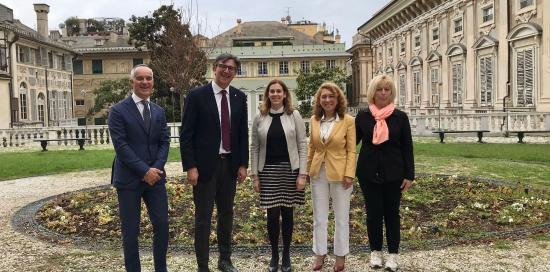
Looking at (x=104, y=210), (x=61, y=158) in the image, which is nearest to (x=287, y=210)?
(x=104, y=210)

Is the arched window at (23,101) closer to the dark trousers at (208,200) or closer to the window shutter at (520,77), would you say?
the window shutter at (520,77)

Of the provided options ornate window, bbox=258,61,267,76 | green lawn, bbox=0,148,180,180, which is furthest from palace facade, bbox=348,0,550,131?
ornate window, bbox=258,61,267,76

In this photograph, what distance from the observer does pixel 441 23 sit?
33.0 metres

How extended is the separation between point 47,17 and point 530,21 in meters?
43.1

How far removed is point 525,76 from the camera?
2312cm

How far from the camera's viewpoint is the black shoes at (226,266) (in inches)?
214

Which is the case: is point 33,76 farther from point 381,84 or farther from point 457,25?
point 381,84

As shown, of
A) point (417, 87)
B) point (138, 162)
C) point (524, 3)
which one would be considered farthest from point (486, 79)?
point (138, 162)

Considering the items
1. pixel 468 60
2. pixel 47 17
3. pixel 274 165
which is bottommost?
pixel 274 165

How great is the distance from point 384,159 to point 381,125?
36 centimetres

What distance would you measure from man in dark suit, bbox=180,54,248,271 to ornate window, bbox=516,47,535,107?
20909 millimetres

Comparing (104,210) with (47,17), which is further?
(47,17)

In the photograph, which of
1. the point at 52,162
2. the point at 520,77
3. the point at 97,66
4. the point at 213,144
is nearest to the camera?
the point at 213,144

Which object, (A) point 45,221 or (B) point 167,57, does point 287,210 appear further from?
(B) point 167,57
